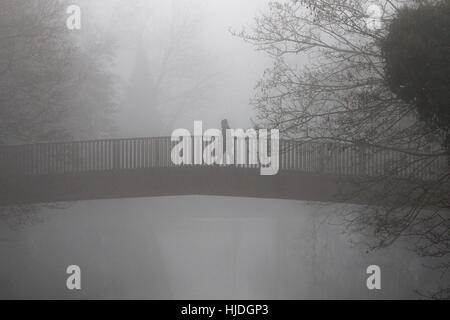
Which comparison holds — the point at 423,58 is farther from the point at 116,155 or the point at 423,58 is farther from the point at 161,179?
the point at 116,155

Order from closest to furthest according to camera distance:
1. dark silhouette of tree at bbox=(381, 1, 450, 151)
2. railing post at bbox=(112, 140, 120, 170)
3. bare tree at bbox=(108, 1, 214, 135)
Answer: dark silhouette of tree at bbox=(381, 1, 450, 151), railing post at bbox=(112, 140, 120, 170), bare tree at bbox=(108, 1, 214, 135)


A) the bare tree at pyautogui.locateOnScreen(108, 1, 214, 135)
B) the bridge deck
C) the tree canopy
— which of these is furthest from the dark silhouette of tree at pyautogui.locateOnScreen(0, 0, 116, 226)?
the bare tree at pyautogui.locateOnScreen(108, 1, 214, 135)

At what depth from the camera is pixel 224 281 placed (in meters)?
34.1

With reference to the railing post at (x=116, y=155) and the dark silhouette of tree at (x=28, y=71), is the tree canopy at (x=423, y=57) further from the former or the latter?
the railing post at (x=116, y=155)

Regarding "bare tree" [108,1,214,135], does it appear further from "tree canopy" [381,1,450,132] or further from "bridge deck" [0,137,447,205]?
"tree canopy" [381,1,450,132]

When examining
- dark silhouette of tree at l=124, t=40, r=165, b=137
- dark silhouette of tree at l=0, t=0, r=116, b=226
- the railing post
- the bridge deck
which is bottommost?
the bridge deck

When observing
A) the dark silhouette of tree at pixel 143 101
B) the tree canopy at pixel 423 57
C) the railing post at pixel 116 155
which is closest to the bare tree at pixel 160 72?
the dark silhouette of tree at pixel 143 101

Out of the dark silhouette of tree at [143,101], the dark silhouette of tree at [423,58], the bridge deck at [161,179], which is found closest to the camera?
the dark silhouette of tree at [423,58]

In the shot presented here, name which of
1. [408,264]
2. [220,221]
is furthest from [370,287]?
[220,221]

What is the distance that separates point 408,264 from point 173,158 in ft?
28.2

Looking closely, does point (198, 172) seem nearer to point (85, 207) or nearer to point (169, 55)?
point (85, 207)

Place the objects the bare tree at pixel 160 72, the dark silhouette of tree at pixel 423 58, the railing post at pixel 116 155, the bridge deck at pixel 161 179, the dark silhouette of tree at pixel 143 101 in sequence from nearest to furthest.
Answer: the dark silhouette of tree at pixel 423 58 < the bridge deck at pixel 161 179 < the railing post at pixel 116 155 < the dark silhouette of tree at pixel 143 101 < the bare tree at pixel 160 72

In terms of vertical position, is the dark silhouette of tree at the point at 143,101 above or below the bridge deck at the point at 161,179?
above

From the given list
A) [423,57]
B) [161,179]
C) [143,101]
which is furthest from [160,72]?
[423,57]
